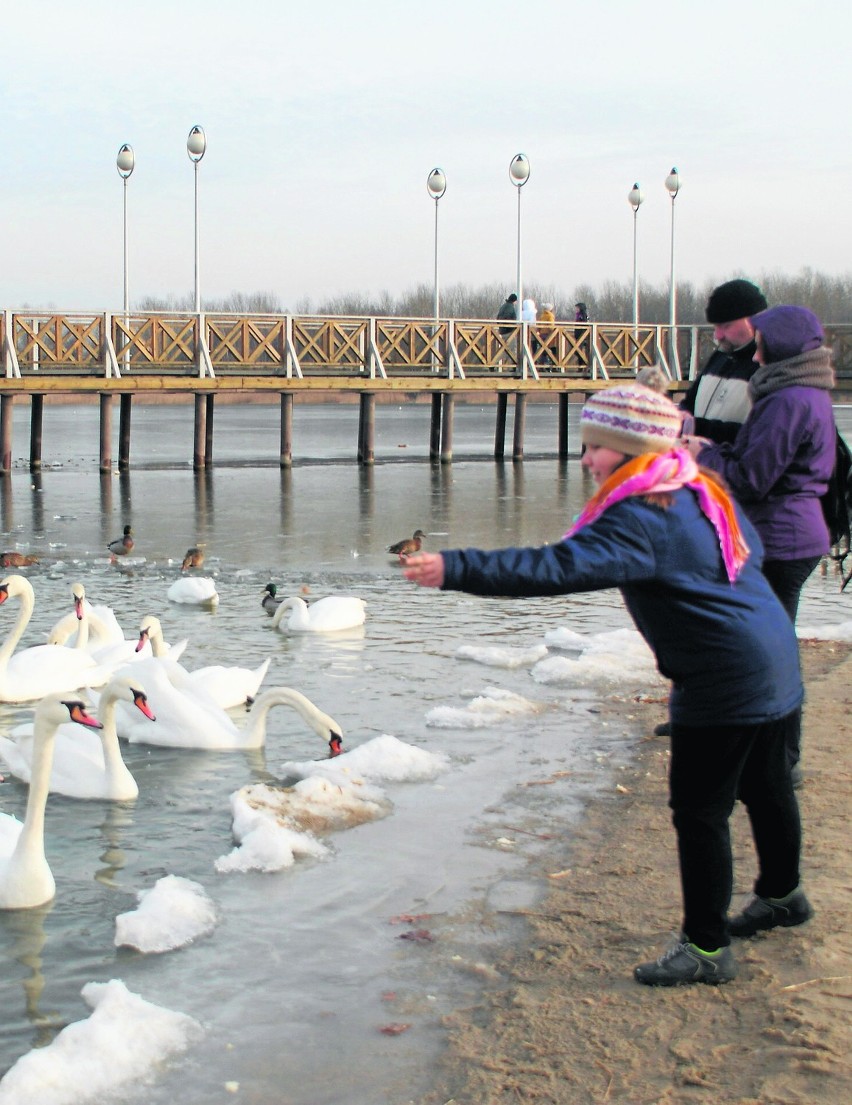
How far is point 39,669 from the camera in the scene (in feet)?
28.7

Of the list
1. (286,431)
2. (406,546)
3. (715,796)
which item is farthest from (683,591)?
(286,431)

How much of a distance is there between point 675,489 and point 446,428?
95.5ft

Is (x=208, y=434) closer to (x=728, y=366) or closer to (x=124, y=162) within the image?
(x=124, y=162)

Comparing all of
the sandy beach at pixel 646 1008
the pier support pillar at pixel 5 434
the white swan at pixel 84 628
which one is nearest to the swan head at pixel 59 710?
the sandy beach at pixel 646 1008

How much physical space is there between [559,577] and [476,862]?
218cm

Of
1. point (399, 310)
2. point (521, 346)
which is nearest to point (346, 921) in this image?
point (521, 346)

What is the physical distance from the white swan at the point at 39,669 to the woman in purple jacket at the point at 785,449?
16.0 ft

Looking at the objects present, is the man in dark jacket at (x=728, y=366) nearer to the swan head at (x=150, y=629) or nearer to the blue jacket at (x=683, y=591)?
the blue jacket at (x=683, y=591)

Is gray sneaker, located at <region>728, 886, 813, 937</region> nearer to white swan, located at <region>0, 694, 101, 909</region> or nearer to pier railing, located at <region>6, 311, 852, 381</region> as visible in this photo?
white swan, located at <region>0, 694, 101, 909</region>

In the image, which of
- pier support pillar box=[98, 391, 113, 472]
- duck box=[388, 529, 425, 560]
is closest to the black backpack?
duck box=[388, 529, 425, 560]

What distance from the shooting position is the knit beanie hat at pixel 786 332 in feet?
16.5

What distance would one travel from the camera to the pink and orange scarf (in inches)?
143

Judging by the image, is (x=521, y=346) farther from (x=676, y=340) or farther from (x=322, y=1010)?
(x=322, y=1010)

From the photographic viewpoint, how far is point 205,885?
5.33m
